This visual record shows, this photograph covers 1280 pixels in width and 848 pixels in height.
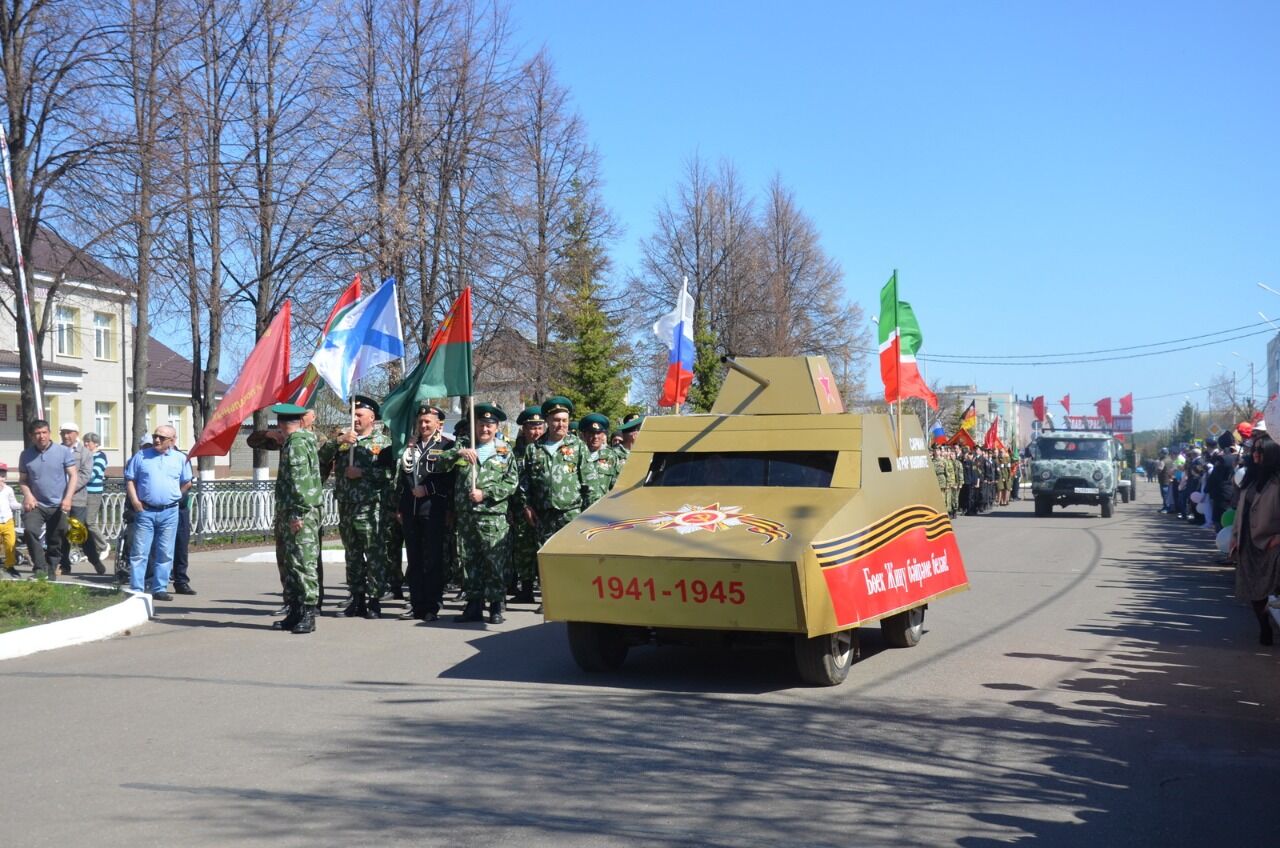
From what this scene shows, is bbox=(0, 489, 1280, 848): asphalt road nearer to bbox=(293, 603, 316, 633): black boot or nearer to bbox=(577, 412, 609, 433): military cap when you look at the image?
bbox=(293, 603, 316, 633): black boot

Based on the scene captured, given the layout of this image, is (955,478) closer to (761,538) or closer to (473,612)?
(473,612)

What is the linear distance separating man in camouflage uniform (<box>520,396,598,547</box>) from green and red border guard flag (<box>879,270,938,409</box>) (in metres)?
10.0

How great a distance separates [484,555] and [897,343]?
11.7m

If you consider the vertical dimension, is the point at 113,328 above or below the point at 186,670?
above

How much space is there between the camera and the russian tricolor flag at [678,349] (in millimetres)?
18766

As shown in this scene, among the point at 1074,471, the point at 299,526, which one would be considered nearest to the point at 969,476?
the point at 1074,471

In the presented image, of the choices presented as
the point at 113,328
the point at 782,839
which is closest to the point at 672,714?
the point at 782,839

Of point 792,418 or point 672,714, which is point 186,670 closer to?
point 672,714

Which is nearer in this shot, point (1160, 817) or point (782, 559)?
point (1160, 817)

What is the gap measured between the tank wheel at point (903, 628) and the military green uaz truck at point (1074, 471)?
25.3 meters

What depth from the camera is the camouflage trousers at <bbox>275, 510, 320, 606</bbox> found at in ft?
36.7

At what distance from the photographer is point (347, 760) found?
6.63m

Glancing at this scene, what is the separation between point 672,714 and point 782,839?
2.54 meters

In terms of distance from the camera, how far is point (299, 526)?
11.2 m
